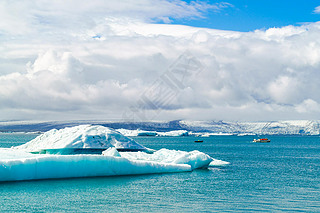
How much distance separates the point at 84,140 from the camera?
129 ft

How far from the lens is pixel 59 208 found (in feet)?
54.4

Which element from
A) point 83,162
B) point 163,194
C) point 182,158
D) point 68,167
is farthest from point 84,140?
point 163,194

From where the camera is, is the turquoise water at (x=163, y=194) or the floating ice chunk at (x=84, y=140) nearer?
the turquoise water at (x=163, y=194)

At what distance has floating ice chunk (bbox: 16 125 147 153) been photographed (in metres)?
39.0

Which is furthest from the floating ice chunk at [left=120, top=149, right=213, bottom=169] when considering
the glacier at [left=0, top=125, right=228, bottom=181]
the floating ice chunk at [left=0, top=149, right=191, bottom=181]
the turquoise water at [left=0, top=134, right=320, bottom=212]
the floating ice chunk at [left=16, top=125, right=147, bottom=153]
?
the floating ice chunk at [left=16, top=125, right=147, bottom=153]

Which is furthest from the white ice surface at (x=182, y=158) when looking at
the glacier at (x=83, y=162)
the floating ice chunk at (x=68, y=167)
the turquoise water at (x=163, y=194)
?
the turquoise water at (x=163, y=194)

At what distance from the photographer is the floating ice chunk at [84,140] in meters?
39.0

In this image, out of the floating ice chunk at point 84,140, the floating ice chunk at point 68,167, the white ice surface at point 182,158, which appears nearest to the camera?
the floating ice chunk at point 68,167

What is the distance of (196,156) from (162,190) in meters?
10.5

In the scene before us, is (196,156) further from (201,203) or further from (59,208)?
(59,208)

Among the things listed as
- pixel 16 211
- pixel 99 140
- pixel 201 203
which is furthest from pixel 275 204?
pixel 99 140

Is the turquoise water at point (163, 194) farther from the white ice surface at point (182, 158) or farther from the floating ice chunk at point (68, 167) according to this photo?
the white ice surface at point (182, 158)

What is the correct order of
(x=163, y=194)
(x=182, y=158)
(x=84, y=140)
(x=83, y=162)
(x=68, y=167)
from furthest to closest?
(x=84, y=140)
(x=182, y=158)
(x=83, y=162)
(x=68, y=167)
(x=163, y=194)

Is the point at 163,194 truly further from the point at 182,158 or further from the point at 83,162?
the point at 182,158
